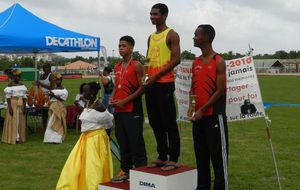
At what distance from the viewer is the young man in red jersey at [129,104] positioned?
18.0ft

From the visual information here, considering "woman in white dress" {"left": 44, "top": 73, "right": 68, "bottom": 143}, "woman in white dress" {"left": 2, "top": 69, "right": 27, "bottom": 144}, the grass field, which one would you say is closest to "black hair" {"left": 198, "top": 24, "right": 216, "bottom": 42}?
the grass field

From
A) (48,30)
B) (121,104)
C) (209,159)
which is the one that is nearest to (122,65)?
(121,104)

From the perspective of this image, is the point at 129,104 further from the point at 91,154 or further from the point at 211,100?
the point at 211,100

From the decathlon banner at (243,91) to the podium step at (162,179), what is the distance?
1065 mm

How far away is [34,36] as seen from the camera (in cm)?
1107

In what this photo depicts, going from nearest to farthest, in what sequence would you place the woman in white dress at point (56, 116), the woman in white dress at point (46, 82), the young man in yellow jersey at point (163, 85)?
the young man in yellow jersey at point (163, 85) < the woman in white dress at point (56, 116) < the woman in white dress at point (46, 82)

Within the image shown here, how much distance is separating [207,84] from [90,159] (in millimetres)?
1857

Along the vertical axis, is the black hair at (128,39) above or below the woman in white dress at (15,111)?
above

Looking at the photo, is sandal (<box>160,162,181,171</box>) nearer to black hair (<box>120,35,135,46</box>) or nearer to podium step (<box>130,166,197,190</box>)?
podium step (<box>130,166,197,190</box>)

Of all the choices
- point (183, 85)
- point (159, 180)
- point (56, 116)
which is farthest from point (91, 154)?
point (56, 116)

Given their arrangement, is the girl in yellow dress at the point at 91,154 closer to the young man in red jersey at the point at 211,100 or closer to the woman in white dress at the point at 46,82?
the young man in red jersey at the point at 211,100

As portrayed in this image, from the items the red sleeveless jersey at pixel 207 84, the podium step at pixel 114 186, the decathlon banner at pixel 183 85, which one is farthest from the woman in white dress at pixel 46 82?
the red sleeveless jersey at pixel 207 84

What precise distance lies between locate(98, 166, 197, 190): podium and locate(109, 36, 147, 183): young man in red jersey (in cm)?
37

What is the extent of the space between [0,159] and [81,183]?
A: 11.6 ft
